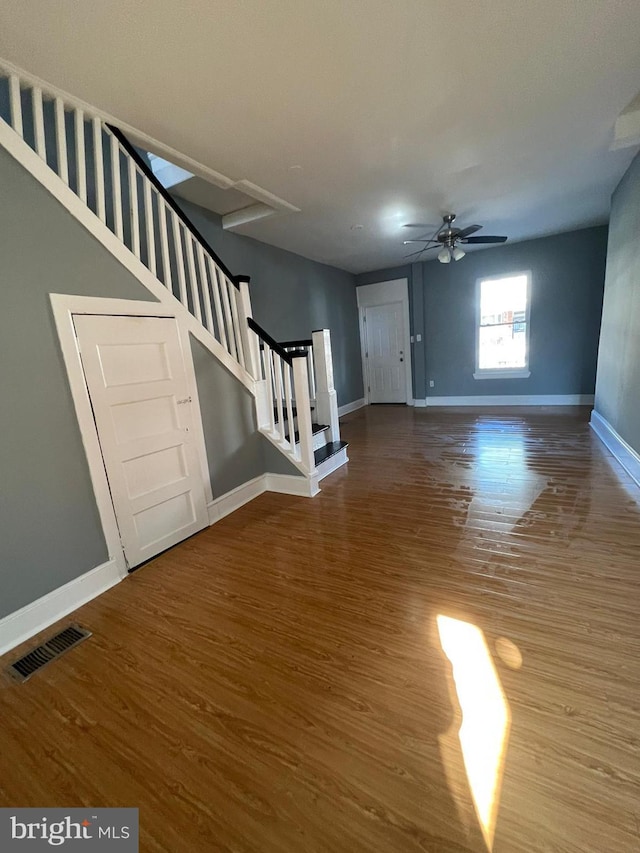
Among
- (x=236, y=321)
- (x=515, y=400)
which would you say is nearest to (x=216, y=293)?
(x=236, y=321)

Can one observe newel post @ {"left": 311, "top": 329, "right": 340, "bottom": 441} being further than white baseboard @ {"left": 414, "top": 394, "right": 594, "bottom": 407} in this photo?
No

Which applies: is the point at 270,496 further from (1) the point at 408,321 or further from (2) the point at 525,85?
(1) the point at 408,321

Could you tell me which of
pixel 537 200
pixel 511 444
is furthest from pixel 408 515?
pixel 537 200

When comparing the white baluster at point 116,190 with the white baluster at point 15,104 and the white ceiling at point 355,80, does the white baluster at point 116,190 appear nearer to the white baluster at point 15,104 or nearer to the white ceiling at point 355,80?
the white ceiling at point 355,80

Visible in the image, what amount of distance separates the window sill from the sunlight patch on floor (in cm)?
579

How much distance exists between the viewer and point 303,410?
3.31 metres

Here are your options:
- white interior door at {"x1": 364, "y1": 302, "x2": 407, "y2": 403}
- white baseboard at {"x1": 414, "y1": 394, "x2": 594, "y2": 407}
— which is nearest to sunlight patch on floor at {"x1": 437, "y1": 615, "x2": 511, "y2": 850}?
white baseboard at {"x1": 414, "y1": 394, "x2": 594, "y2": 407}

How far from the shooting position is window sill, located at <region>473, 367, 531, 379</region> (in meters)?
6.27

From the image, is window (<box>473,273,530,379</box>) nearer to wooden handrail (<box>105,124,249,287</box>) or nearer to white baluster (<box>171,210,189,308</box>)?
wooden handrail (<box>105,124,249,287</box>)

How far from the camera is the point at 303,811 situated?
41.1 inches

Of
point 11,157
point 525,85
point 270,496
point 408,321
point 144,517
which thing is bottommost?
point 270,496

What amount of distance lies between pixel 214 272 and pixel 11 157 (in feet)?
4.68
